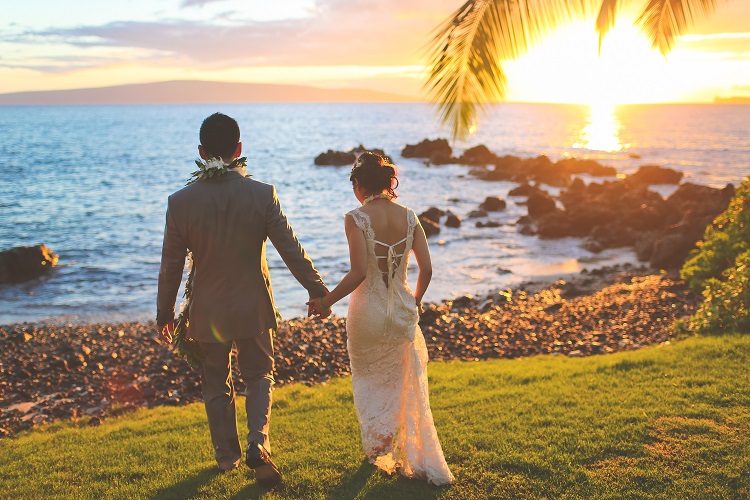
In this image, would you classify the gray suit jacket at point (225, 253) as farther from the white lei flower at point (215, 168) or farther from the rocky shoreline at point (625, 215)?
the rocky shoreline at point (625, 215)

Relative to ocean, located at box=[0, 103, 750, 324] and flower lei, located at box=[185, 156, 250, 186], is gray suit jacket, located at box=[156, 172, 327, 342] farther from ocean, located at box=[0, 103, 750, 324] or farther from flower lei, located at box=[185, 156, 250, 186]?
ocean, located at box=[0, 103, 750, 324]

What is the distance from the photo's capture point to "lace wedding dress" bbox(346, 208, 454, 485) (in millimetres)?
4723

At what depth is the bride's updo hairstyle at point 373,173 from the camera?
4.62 m

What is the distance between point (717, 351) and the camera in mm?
7578

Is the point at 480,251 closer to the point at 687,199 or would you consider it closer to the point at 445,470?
the point at 687,199

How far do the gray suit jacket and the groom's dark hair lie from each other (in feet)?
0.59

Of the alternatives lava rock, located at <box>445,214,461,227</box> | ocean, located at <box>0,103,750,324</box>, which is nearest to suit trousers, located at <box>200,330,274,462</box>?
ocean, located at <box>0,103,750,324</box>

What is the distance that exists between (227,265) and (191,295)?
423mm

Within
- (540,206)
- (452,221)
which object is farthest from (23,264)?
(540,206)

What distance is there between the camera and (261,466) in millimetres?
4695

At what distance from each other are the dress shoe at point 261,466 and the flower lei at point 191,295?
0.79 metres

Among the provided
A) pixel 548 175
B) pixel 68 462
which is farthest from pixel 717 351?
pixel 548 175

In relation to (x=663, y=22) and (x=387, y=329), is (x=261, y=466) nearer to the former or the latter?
(x=387, y=329)

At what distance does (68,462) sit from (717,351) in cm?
722
